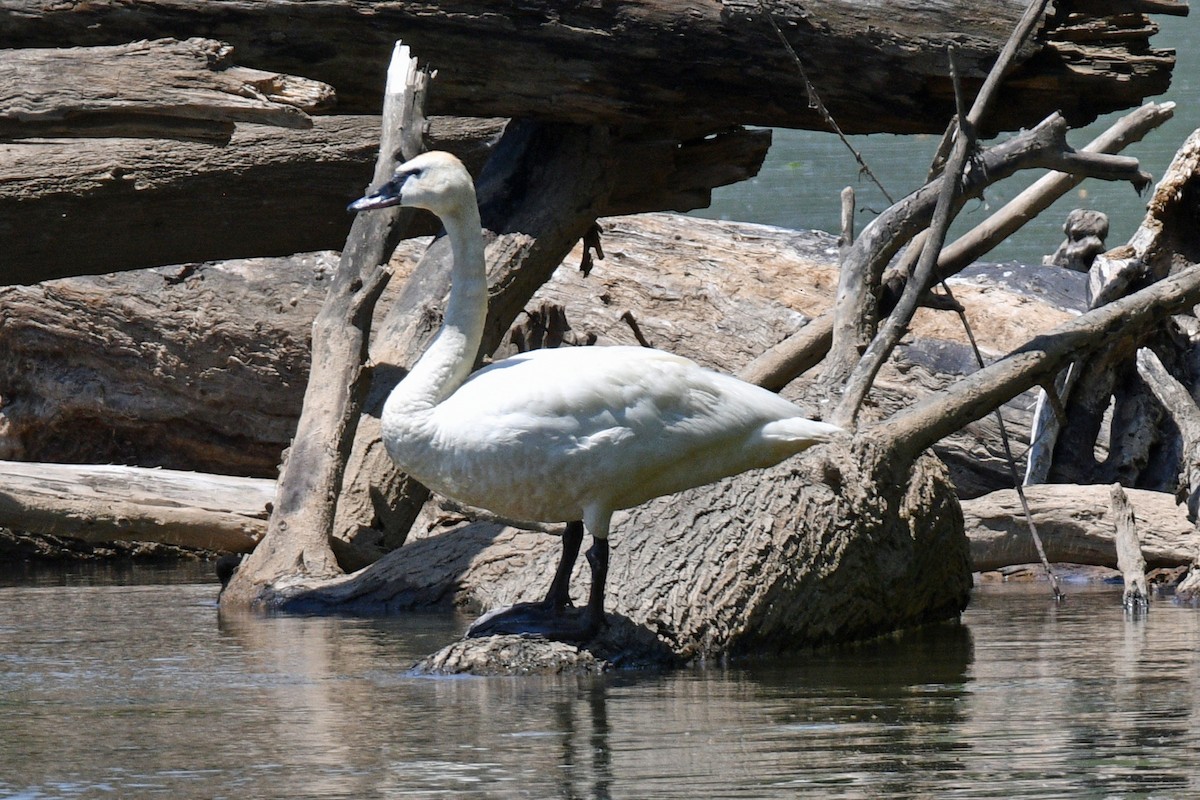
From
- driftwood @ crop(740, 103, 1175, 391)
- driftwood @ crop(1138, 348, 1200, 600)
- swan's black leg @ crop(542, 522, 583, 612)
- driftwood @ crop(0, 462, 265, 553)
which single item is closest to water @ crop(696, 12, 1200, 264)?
driftwood @ crop(1138, 348, 1200, 600)

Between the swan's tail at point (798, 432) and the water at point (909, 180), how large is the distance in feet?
27.4

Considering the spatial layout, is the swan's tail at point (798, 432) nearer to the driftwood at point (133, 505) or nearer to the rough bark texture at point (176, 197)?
the rough bark texture at point (176, 197)

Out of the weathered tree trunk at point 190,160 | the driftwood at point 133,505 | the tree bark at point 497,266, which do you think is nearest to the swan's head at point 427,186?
the weathered tree trunk at point 190,160

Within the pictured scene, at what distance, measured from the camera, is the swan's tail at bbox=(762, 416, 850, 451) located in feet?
19.5

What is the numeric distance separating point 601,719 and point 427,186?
206cm

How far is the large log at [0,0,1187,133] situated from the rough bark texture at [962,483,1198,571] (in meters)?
1.90

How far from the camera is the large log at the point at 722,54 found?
25.5ft

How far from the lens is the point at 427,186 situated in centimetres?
608

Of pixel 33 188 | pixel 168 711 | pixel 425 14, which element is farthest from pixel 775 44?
pixel 168 711

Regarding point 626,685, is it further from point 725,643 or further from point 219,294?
point 219,294

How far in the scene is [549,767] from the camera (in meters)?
4.14

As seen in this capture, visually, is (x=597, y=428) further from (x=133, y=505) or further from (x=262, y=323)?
(x=262, y=323)

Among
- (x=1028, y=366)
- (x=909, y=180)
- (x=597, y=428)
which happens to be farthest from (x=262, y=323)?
(x=597, y=428)

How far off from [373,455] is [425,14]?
7.03 ft
